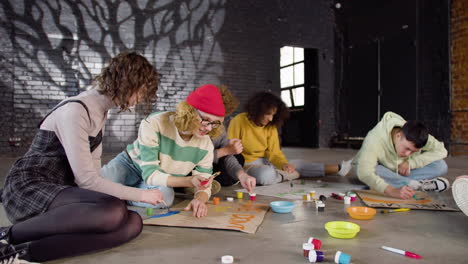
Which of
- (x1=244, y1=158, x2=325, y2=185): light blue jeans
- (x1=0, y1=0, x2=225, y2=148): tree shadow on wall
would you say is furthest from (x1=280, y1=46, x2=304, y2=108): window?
(x1=244, y1=158, x2=325, y2=185): light blue jeans

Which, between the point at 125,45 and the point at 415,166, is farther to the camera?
the point at 125,45

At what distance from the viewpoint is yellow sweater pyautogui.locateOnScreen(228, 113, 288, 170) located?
3.50 metres

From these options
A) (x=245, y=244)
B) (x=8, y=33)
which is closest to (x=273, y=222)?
(x=245, y=244)

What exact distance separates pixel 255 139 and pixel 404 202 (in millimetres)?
1465

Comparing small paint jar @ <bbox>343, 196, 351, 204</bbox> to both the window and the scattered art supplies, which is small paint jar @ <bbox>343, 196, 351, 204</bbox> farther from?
the window

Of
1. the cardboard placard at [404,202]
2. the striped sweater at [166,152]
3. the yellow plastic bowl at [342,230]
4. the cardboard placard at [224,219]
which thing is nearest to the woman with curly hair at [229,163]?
the cardboard placard at [224,219]

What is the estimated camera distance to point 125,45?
6.54 m

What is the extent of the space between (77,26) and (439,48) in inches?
246

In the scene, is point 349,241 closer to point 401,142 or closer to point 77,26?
point 401,142

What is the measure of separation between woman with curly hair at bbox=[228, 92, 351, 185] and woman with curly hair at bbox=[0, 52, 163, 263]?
1.78 m

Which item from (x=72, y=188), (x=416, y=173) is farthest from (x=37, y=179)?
(x=416, y=173)

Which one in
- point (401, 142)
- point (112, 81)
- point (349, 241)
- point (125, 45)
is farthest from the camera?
point (125, 45)

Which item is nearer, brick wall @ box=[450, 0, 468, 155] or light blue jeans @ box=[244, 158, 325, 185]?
light blue jeans @ box=[244, 158, 325, 185]

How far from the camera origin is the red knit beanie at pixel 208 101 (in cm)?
198
